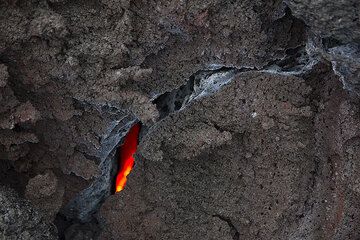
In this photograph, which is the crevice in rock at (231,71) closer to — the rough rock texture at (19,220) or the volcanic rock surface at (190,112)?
the volcanic rock surface at (190,112)

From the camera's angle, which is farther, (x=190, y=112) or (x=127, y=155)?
(x=127, y=155)

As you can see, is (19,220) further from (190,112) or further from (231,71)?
(231,71)

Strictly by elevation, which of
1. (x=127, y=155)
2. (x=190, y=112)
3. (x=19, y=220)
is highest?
(x=19, y=220)

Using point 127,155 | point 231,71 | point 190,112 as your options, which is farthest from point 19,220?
point 231,71

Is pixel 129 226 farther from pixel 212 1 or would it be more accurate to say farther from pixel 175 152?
pixel 212 1

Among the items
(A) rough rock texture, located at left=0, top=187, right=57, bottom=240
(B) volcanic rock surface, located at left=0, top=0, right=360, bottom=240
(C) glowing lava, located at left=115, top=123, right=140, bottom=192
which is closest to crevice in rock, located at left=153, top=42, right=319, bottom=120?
(B) volcanic rock surface, located at left=0, top=0, right=360, bottom=240

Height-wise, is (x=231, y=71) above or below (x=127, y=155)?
above

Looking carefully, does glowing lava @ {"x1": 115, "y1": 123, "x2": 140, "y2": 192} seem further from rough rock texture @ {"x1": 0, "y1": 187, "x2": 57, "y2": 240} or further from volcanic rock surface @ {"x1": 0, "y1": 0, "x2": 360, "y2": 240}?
rough rock texture @ {"x1": 0, "y1": 187, "x2": 57, "y2": 240}
